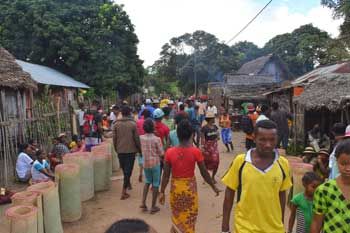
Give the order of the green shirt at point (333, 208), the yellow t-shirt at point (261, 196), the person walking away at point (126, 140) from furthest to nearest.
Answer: the person walking away at point (126, 140)
the yellow t-shirt at point (261, 196)
the green shirt at point (333, 208)

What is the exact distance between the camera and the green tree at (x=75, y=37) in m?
22.2

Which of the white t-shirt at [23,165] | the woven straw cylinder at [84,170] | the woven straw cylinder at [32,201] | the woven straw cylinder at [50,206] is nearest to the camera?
the woven straw cylinder at [32,201]

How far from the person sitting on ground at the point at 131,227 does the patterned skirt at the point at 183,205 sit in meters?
3.11

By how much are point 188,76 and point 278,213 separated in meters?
41.1

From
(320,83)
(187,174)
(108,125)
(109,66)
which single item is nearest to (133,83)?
(109,66)

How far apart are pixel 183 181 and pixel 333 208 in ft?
7.71

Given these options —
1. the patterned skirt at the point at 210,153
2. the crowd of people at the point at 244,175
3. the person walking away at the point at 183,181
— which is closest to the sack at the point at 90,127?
the crowd of people at the point at 244,175

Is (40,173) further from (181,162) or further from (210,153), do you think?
(181,162)

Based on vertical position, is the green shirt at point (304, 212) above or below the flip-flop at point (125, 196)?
above

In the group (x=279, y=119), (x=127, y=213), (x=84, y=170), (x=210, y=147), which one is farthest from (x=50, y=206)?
(x=279, y=119)

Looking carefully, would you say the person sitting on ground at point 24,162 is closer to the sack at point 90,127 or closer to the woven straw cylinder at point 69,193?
the woven straw cylinder at point 69,193

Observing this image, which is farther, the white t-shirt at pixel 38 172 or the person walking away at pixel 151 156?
the white t-shirt at pixel 38 172

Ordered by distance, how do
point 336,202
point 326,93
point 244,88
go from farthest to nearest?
point 244,88
point 326,93
point 336,202

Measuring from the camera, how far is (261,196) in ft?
9.59
